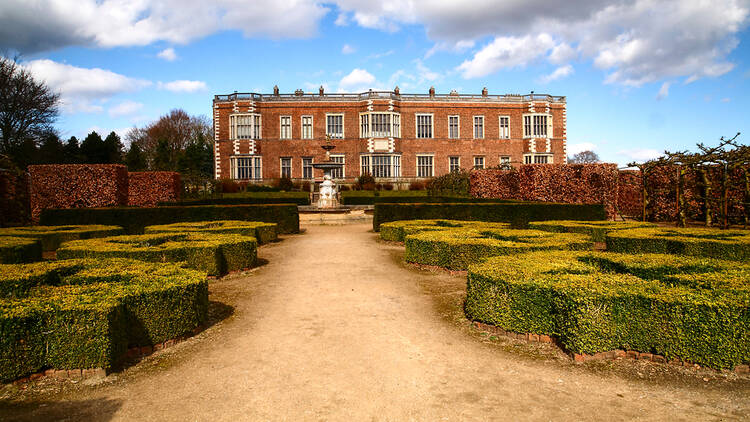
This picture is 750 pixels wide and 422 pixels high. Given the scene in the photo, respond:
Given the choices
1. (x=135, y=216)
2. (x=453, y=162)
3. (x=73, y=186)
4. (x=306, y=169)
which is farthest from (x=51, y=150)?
(x=453, y=162)

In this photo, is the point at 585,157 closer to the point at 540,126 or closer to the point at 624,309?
the point at 540,126

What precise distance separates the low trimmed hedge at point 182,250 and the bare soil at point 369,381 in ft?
7.94

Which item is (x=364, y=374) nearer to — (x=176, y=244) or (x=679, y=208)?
(x=176, y=244)

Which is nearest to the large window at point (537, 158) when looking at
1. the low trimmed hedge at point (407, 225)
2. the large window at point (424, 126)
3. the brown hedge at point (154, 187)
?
the large window at point (424, 126)

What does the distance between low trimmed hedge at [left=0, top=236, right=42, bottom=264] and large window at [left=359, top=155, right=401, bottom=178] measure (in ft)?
99.1

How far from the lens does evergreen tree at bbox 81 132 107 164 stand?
1567 inches

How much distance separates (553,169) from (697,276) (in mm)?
16243

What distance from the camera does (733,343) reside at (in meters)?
4.48

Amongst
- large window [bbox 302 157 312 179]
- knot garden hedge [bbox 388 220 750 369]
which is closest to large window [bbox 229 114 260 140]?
large window [bbox 302 157 312 179]

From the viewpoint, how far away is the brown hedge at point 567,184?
20.3m

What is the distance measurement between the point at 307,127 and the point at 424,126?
10204 millimetres

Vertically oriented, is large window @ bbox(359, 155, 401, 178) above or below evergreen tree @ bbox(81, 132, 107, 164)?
below

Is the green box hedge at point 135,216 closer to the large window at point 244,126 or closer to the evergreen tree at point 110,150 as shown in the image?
the large window at point 244,126

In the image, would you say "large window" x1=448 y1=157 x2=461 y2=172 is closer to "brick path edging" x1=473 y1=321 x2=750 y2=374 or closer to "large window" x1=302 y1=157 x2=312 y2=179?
"large window" x1=302 y1=157 x2=312 y2=179
